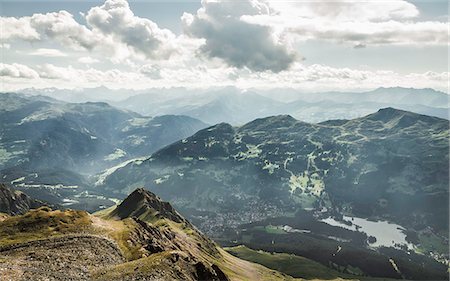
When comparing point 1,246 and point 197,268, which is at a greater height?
point 1,246

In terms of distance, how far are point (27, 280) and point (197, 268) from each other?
153 ft

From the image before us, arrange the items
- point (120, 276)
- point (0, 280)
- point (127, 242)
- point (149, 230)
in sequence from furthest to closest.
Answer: point (149, 230) → point (127, 242) → point (120, 276) → point (0, 280)

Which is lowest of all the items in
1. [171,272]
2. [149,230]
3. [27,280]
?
[149,230]

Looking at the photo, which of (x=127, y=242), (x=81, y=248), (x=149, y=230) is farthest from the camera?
(x=149, y=230)

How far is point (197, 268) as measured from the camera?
111438 millimetres

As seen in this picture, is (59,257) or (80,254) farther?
(80,254)

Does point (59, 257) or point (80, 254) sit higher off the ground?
point (59, 257)

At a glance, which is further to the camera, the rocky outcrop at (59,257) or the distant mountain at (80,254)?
the distant mountain at (80,254)

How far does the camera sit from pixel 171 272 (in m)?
97.5

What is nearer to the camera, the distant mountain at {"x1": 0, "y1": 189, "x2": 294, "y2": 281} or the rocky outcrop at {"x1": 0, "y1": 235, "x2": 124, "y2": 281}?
the rocky outcrop at {"x1": 0, "y1": 235, "x2": 124, "y2": 281}

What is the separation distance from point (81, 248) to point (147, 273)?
2567cm

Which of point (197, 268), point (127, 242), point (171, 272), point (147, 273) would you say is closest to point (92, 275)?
point (147, 273)

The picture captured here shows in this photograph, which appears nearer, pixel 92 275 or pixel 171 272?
pixel 92 275

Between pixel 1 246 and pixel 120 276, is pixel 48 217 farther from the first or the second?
pixel 120 276
